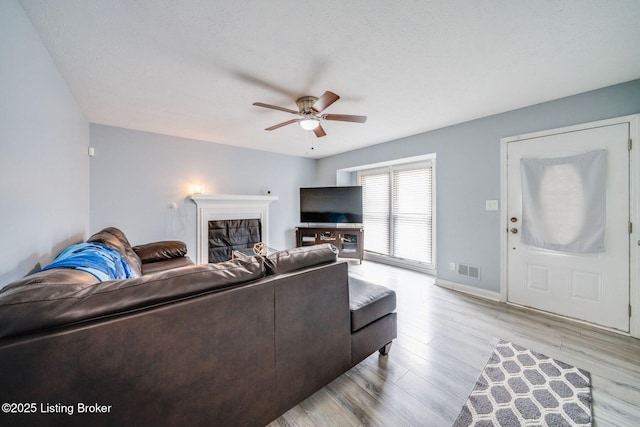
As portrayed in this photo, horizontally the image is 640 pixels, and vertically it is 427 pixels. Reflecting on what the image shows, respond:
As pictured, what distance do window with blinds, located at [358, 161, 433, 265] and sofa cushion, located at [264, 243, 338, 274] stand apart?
10.4 feet

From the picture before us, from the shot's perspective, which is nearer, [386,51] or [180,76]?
[386,51]

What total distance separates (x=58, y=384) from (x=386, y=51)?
7.95 feet

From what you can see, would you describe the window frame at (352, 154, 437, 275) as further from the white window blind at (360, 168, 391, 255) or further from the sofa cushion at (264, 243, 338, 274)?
the sofa cushion at (264, 243, 338, 274)

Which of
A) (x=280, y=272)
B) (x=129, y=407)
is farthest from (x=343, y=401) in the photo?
(x=129, y=407)

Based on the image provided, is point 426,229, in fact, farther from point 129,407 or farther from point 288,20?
point 129,407

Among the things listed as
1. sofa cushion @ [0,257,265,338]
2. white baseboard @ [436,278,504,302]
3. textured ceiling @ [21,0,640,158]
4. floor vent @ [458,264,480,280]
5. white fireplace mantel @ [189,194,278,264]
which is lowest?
white baseboard @ [436,278,504,302]

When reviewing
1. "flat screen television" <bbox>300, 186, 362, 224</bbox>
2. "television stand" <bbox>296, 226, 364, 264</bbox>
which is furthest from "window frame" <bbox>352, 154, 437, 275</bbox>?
"flat screen television" <bbox>300, 186, 362, 224</bbox>

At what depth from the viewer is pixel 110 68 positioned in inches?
75.8

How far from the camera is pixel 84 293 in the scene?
2.78 ft

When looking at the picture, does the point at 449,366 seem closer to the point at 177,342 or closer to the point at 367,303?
the point at 367,303

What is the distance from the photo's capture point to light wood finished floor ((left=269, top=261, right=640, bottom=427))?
1.39 m

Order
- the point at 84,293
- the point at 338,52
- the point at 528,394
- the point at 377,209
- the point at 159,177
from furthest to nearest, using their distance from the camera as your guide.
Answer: the point at 377,209 < the point at 159,177 < the point at 338,52 < the point at 528,394 < the point at 84,293

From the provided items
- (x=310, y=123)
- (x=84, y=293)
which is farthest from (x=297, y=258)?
(x=310, y=123)

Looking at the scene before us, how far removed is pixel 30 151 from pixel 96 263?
2.65ft
